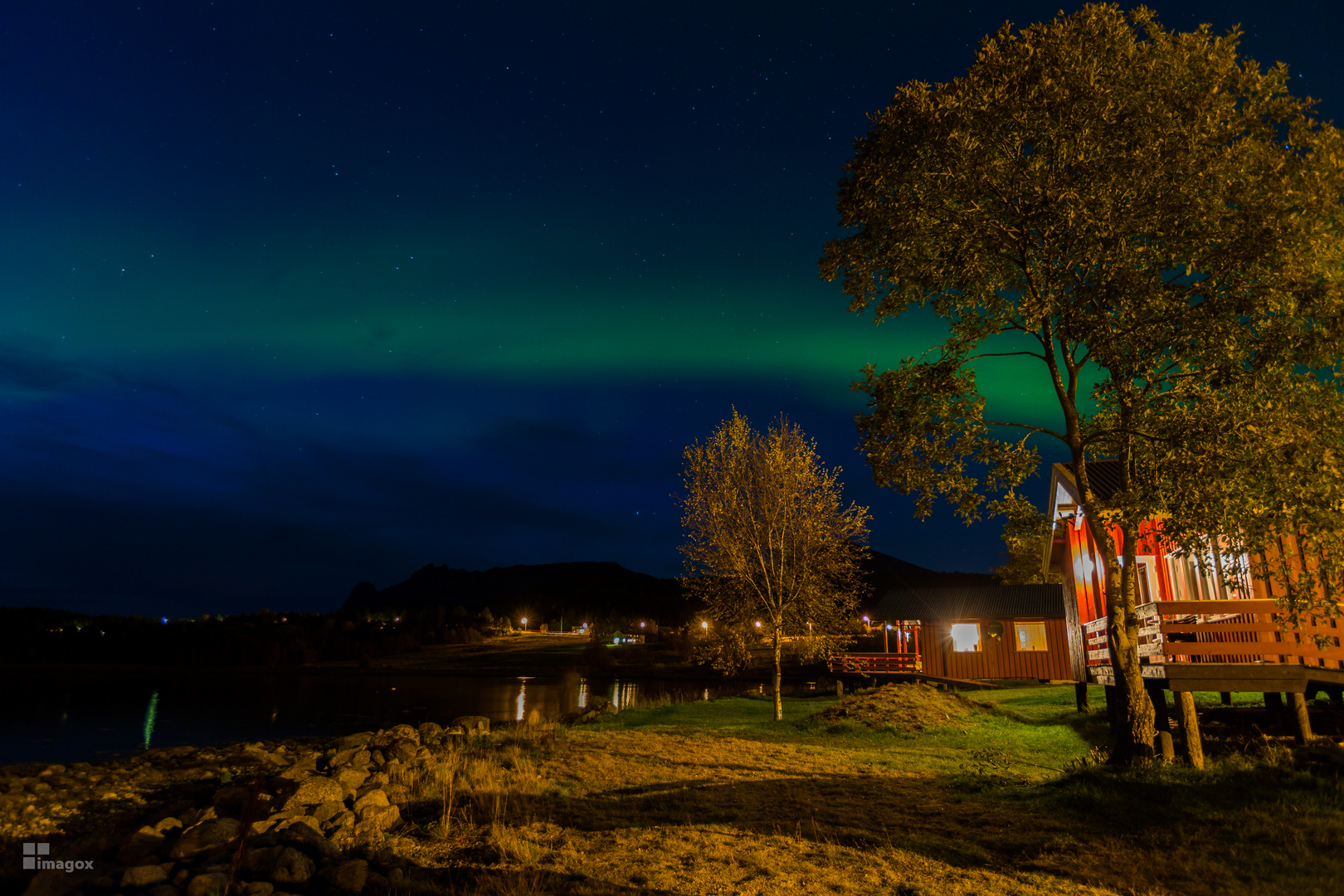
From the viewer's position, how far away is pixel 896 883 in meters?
7.41

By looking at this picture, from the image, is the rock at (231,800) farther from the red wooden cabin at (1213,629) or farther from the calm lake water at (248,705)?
the calm lake water at (248,705)

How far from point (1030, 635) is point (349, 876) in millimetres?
38654

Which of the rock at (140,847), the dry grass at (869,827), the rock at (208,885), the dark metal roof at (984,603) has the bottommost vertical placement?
the rock at (140,847)

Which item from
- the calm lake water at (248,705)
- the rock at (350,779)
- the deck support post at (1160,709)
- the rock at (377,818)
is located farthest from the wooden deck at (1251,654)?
the calm lake water at (248,705)

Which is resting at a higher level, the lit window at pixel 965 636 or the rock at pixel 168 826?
the lit window at pixel 965 636

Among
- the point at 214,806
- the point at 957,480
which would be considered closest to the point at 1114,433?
the point at 957,480

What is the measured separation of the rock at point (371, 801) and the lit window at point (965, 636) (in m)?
35.3

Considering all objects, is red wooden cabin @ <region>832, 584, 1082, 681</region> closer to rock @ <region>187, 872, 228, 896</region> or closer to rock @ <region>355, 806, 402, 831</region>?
rock @ <region>355, 806, 402, 831</region>

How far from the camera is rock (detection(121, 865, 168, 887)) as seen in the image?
9.22 m

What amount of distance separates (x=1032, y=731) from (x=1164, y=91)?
48.8ft

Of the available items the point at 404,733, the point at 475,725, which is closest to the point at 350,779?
the point at 404,733

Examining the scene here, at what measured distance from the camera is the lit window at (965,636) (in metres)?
40.4

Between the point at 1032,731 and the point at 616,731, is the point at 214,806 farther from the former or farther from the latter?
the point at 1032,731

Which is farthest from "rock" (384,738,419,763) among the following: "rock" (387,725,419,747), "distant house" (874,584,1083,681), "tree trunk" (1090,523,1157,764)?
"distant house" (874,584,1083,681)
